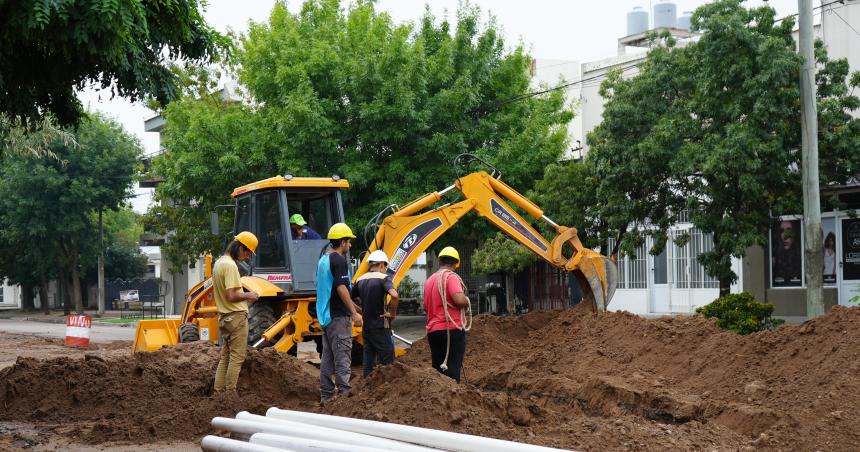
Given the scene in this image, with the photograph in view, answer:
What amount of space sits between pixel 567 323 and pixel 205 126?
14859 millimetres

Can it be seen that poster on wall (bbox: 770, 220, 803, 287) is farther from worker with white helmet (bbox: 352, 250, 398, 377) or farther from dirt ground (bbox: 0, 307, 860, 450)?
worker with white helmet (bbox: 352, 250, 398, 377)

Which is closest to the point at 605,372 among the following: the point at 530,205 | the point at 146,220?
the point at 530,205

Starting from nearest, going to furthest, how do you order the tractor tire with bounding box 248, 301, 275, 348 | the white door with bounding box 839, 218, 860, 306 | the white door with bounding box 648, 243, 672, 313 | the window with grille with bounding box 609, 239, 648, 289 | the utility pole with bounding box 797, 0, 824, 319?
the tractor tire with bounding box 248, 301, 275, 348
the utility pole with bounding box 797, 0, 824, 319
the white door with bounding box 839, 218, 860, 306
the white door with bounding box 648, 243, 672, 313
the window with grille with bounding box 609, 239, 648, 289

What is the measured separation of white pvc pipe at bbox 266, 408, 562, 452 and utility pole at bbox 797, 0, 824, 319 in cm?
1191

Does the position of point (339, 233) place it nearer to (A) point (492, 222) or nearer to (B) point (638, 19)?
(A) point (492, 222)

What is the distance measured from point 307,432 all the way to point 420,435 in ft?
2.96

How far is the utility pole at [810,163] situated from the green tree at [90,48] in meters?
10.8

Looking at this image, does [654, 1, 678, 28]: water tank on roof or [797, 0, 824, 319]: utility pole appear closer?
[797, 0, 824, 319]: utility pole

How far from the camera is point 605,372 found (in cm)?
1254

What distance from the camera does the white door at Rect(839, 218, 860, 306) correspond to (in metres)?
23.1

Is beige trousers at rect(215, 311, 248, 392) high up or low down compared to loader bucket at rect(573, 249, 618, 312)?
down

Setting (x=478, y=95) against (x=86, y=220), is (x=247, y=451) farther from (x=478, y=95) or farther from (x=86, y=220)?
(x=86, y=220)

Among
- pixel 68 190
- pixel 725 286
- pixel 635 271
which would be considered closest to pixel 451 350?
pixel 725 286

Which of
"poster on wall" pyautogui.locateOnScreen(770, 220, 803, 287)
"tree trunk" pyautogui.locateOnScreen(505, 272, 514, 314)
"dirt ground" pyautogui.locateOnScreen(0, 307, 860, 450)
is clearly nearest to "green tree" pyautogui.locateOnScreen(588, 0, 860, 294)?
"poster on wall" pyautogui.locateOnScreen(770, 220, 803, 287)
